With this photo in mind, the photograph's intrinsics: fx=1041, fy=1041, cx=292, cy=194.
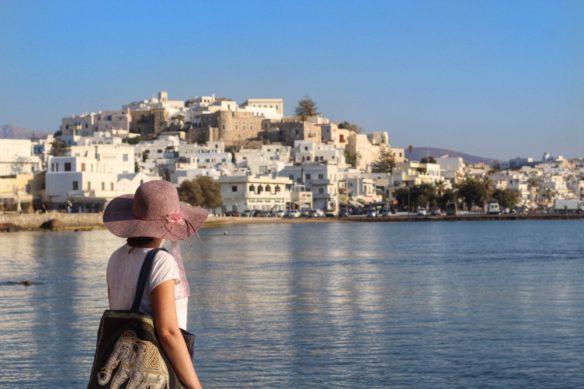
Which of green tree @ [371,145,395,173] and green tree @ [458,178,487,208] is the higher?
green tree @ [371,145,395,173]

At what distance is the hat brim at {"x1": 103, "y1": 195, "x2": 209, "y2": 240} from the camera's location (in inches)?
159

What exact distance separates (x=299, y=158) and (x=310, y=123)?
13.3 meters

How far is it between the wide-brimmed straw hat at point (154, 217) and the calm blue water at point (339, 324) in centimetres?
91

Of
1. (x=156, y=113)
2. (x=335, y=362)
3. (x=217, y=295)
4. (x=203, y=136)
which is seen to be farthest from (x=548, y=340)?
(x=156, y=113)

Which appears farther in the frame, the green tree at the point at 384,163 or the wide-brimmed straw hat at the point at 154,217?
the green tree at the point at 384,163

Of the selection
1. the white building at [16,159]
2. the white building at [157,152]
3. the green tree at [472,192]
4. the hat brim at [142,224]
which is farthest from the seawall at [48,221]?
the hat brim at [142,224]

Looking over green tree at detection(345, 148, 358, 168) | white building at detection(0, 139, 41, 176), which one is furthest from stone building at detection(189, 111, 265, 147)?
white building at detection(0, 139, 41, 176)

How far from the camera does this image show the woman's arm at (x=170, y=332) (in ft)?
12.6

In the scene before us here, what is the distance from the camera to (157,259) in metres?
3.88

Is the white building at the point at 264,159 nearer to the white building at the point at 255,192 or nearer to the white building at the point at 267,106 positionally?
the white building at the point at 255,192

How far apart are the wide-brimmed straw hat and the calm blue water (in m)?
0.91

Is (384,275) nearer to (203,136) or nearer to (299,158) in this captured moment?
(299,158)

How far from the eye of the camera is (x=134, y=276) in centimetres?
394

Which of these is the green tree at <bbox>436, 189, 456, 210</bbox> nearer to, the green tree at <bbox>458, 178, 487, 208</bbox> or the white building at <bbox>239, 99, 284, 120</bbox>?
the green tree at <bbox>458, 178, 487, 208</bbox>
